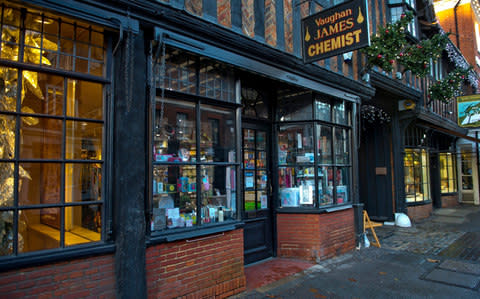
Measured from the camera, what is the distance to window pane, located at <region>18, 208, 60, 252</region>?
10.0 ft

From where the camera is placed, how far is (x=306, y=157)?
6.62 metres

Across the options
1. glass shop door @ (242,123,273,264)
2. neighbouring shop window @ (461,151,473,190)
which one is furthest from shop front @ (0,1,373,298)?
neighbouring shop window @ (461,151,473,190)

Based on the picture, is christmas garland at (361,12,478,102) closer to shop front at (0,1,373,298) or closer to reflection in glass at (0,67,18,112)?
shop front at (0,1,373,298)

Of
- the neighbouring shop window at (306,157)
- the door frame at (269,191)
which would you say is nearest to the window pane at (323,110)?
the neighbouring shop window at (306,157)

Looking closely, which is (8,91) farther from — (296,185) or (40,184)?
(296,185)

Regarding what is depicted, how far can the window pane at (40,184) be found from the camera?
10.2 feet

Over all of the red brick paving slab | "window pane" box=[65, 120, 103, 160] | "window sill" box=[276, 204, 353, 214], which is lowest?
the red brick paving slab

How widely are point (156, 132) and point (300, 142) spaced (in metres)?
3.45

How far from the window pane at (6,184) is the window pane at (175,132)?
4.90 feet

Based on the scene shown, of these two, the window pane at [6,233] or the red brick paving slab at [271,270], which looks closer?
the window pane at [6,233]

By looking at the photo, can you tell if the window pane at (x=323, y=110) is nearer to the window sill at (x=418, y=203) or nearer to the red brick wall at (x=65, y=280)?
the red brick wall at (x=65, y=280)

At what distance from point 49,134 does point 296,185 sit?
461 centimetres

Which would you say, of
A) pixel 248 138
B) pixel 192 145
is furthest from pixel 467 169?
pixel 192 145

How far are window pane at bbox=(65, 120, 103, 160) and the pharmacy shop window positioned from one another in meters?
0.63
